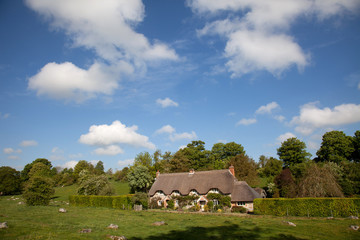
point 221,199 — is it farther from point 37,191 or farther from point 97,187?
point 37,191

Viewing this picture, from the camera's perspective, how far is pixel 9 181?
7094cm

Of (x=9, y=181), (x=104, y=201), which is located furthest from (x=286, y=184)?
(x=9, y=181)

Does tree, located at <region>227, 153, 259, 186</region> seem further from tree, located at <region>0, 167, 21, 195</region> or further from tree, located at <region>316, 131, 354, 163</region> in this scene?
tree, located at <region>0, 167, 21, 195</region>

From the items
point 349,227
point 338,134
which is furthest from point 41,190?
point 338,134

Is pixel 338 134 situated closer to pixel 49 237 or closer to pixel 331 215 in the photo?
pixel 331 215

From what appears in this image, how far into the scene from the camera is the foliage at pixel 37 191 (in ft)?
117

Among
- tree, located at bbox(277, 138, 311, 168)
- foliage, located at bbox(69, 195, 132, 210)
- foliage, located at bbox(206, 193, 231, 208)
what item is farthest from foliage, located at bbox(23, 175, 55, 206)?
tree, located at bbox(277, 138, 311, 168)

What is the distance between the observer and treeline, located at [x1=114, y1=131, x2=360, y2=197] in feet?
119

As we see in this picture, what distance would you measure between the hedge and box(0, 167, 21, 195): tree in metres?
41.5

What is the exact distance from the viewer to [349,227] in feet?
62.0

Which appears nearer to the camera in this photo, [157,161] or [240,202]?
[240,202]

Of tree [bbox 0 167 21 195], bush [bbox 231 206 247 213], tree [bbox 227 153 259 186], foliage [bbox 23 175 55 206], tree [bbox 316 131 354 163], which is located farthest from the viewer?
tree [bbox 0 167 21 195]

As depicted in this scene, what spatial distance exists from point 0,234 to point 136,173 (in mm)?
39481

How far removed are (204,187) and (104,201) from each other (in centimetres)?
1946
